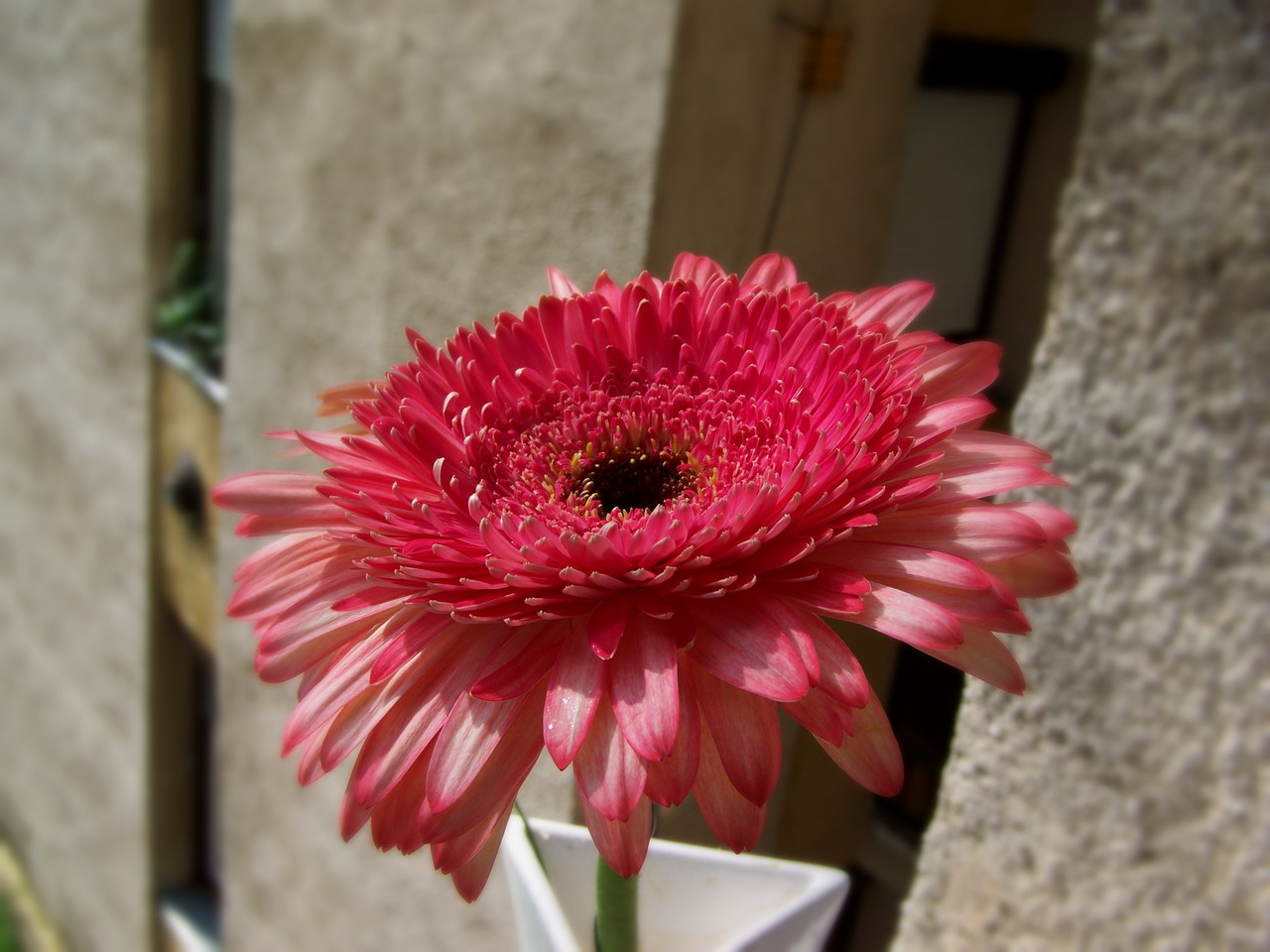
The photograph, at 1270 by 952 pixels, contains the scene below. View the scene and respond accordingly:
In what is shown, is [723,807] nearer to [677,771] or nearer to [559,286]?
[677,771]

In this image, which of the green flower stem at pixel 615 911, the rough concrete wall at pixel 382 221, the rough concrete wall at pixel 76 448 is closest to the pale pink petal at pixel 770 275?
the green flower stem at pixel 615 911

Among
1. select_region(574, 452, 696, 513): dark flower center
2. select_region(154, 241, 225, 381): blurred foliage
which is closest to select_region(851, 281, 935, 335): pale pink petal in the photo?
select_region(574, 452, 696, 513): dark flower center

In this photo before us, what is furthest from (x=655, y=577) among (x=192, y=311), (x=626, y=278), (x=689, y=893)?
(x=192, y=311)

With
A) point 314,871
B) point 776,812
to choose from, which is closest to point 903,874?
point 776,812

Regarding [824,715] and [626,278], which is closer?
[824,715]

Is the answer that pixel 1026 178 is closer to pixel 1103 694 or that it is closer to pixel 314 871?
pixel 1103 694

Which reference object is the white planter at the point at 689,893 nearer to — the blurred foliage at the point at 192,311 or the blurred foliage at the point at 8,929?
the blurred foliage at the point at 192,311
